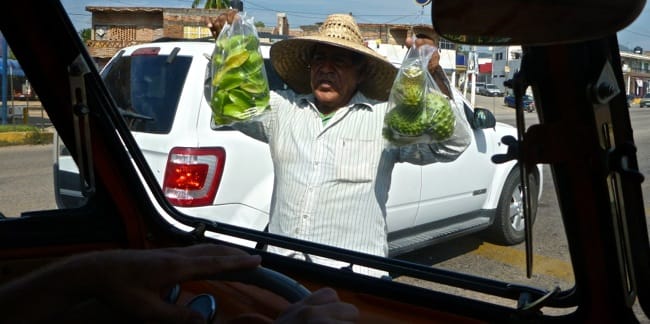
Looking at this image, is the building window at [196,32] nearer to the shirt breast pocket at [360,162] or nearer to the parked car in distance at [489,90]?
the shirt breast pocket at [360,162]

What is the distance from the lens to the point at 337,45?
2.57 m

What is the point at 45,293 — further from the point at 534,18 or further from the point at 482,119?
the point at 482,119

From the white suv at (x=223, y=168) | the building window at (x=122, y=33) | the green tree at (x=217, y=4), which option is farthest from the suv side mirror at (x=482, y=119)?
the building window at (x=122, y=33)

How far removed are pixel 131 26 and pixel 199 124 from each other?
41.4 inches

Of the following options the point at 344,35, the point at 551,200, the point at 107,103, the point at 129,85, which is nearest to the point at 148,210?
the point at 107,103

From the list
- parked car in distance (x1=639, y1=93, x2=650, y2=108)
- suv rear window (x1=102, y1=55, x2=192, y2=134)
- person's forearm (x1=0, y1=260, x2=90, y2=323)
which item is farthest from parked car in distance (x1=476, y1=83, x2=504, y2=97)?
suv rear window (x1=102, y1=55, x2=192, y2=134)

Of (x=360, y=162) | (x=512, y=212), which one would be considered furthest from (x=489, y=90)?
(x=360, y=162)

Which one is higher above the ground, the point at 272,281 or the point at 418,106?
the point at 418,106

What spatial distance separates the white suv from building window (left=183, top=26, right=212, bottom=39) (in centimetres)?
20

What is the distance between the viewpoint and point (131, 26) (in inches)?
84.4

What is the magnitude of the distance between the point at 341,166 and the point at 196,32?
2.63 ft

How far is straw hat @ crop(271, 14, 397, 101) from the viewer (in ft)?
8.27

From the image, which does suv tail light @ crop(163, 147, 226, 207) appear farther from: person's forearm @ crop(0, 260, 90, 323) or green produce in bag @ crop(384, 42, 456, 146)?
person's forearm @ crop(0, 260, 90, 323)

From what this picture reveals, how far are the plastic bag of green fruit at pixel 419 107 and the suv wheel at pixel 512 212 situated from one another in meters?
0.30
